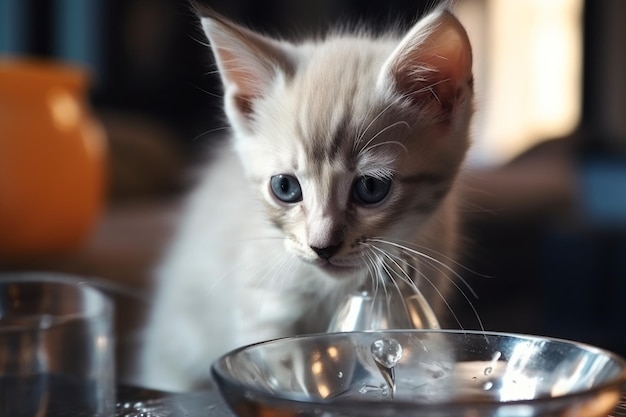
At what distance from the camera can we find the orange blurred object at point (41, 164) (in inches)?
69.8

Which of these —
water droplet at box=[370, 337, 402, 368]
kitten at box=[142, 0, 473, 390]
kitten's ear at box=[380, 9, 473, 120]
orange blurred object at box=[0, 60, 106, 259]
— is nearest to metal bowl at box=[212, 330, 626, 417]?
water droplet at box=[370, 337, 402, 368]

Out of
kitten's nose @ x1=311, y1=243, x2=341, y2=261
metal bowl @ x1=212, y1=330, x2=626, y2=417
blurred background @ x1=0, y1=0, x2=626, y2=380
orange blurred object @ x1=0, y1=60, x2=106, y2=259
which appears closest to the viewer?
metal bowl @ x1=212, y1=330, x2=626, y2=417

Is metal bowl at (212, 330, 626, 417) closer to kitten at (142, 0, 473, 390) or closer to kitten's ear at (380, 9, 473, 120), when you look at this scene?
kitten at (142, 0, 473, 390)

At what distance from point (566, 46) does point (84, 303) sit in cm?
540

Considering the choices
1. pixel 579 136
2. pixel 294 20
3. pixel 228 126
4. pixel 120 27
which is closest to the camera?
pixel 228 126

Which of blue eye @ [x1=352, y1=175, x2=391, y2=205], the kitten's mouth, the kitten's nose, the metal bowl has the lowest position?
the metal bowl

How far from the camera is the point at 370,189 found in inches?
33.7

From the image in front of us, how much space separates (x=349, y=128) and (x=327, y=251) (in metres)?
0.12

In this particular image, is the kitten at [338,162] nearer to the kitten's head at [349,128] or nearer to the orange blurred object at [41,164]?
the kitten's head at [349,128]

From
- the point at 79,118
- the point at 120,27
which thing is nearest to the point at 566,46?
the point at 120,27

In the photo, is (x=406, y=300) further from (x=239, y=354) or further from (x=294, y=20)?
(x=294, y=20)

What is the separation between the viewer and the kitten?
0.84 metres

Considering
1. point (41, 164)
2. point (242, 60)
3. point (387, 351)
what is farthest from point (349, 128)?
point (41, 164)

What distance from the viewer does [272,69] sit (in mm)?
978
